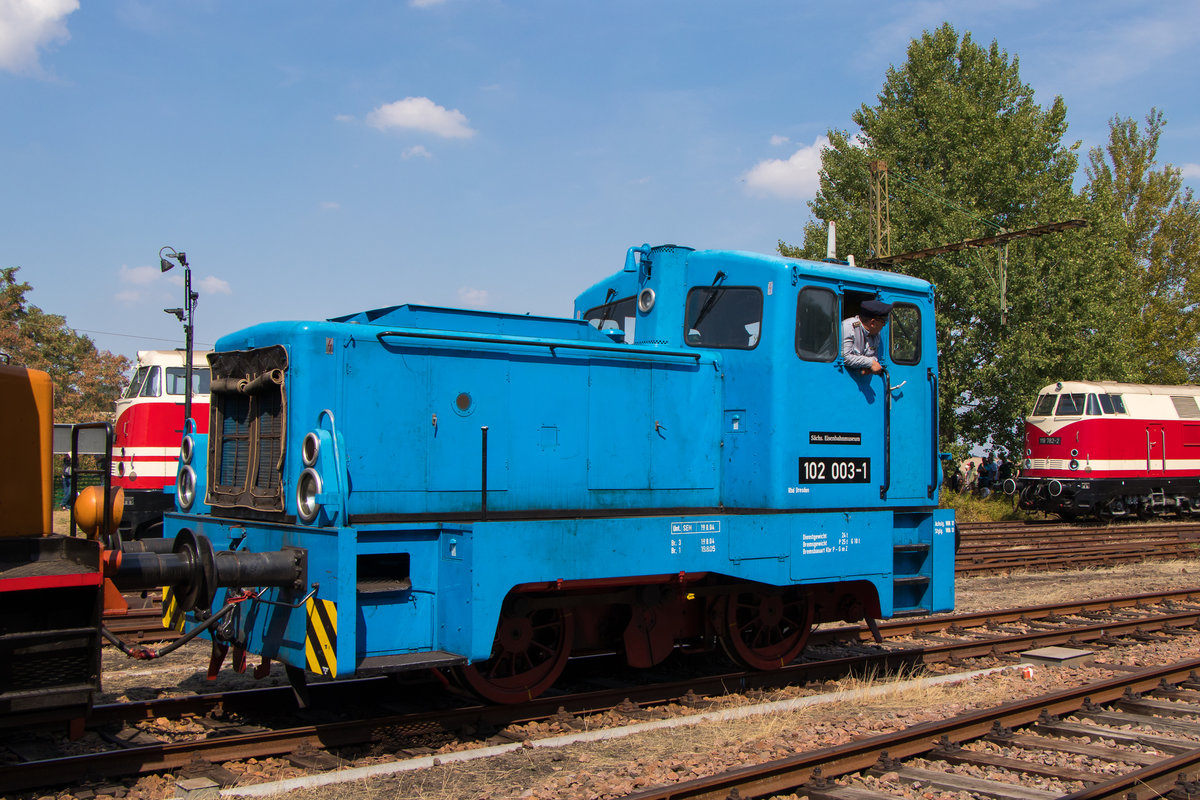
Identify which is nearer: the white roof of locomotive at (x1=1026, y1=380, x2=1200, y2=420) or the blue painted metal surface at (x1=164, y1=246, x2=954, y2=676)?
the blue painted metal surface at (x1=164, y1=246, x2=954, y2=676)

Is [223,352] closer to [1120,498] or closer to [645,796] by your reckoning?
[645,796]

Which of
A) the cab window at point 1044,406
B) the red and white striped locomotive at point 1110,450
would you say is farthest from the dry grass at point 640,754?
the cab window at point 1044,406

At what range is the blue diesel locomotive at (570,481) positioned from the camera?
217 inches

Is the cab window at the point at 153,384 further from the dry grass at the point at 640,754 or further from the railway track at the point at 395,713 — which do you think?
the dry grass at the point at 640,754

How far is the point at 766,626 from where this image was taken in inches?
295

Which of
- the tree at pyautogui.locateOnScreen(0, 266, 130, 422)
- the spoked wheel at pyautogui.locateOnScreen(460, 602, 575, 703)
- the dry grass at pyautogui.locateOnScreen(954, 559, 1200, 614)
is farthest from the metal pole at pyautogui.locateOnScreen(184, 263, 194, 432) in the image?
the tree at pyautogui.locateOnScreen(0, 266, 130, 422)

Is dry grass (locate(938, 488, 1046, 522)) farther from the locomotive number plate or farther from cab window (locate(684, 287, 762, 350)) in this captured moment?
cab window (locate(684, 287, 762, 350))

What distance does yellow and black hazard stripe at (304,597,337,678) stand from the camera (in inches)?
203

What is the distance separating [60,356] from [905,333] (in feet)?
156

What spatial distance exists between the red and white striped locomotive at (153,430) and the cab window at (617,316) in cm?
771

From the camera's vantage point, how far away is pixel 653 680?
295 inches

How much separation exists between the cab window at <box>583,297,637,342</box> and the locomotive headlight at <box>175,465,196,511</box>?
3210 millimetres

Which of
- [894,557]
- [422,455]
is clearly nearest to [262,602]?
[422,455]

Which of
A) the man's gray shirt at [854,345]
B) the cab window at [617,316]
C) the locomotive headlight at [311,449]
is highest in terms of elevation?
the cab window at [617,316]
